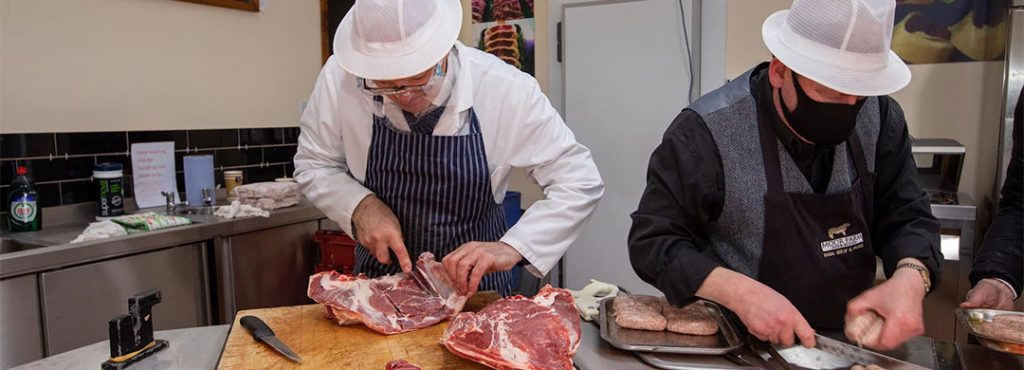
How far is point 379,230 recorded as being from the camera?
2059 mm

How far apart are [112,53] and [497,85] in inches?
97.0

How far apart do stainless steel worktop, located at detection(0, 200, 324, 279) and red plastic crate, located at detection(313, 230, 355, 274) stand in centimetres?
21

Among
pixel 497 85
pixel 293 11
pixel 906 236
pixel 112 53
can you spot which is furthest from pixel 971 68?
pixel 112 53

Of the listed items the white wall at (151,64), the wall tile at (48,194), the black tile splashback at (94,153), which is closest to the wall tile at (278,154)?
the black tile splashback at (94,153)

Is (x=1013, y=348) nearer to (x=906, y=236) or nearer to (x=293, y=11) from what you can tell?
(x=906, y=236)

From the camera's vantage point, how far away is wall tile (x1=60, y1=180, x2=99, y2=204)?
11.2 ft

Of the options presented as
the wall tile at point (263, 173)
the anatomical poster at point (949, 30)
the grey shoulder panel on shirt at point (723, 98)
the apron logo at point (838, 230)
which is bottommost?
the wall tile at point (263, 173)

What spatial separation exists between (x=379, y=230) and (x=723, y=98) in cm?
106

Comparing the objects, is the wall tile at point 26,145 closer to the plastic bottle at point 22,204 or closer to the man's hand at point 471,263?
the plastic bottle at point 22,204

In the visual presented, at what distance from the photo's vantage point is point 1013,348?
1.62 meters

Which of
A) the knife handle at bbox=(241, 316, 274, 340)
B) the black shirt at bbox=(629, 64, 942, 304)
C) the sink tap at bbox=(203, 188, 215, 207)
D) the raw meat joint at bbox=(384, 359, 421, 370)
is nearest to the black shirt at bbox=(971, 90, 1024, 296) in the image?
the black shirt at bbox=(629, 64, 942, 304)

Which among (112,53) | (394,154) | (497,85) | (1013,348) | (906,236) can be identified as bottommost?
(1013,348)

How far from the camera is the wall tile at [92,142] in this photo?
3.41 metres

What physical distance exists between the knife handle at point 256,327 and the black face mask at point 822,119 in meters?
1.47
